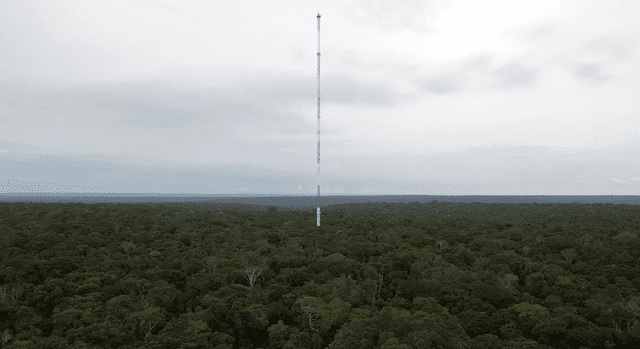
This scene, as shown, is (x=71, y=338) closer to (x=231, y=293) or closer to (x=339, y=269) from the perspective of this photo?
(x=231, y=293)

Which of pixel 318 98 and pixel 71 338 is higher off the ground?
pixel 318 98

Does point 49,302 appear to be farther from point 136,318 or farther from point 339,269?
point 339,269

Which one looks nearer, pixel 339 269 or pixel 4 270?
pixel 4 270

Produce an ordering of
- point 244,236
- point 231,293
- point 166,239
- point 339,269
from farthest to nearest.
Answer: point 244,236 → point 166,239 → point 339,269 → point 231,293

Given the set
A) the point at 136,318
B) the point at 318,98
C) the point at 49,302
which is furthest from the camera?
the point at 318,98

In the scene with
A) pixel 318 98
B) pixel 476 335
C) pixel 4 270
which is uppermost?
pixel 318 98

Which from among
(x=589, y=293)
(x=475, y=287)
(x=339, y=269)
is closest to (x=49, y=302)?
(x=339, y=269)
